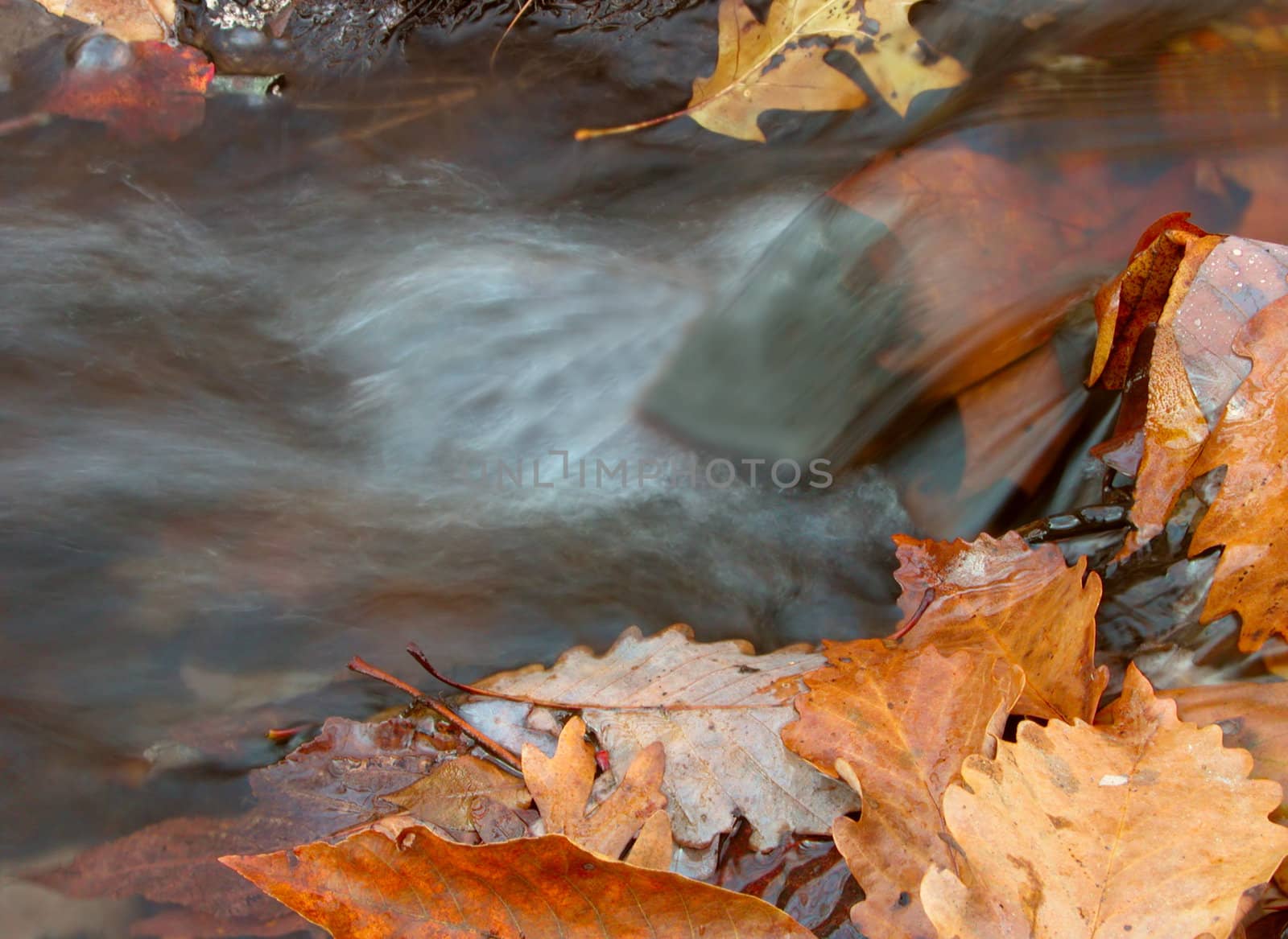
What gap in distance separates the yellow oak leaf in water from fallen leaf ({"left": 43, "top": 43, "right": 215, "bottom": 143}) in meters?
1.06

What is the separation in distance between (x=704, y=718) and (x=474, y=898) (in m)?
0.56

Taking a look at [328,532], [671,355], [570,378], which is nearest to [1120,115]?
[671,355]

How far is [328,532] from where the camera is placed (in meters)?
2.30

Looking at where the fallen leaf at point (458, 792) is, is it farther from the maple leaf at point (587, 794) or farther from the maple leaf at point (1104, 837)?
the maple leaf at point (1104, 837)

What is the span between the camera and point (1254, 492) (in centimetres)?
183

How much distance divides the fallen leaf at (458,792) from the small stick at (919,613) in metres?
0.81

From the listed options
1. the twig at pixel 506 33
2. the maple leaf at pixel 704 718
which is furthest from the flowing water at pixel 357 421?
the maple leaf at pixel 704 718

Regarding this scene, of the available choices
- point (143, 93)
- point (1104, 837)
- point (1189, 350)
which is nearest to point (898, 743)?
point (1104, 837)

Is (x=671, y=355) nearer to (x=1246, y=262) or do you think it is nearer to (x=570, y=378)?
(x=570, y=378)

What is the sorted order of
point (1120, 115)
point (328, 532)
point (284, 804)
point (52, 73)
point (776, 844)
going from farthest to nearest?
1. point (52, 73)
2. point (1120, 115)
3. point (328, 532)
4. point (284, 804)
5. point (776, 844)

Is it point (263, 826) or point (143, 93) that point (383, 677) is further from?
point (143, 93)

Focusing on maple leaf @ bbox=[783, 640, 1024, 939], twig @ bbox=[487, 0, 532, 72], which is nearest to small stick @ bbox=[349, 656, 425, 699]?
maple leaf @ bbox=[783, 640, 1024, 939]

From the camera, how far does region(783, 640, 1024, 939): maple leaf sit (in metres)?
1.56

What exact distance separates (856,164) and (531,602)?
1.41 metres
